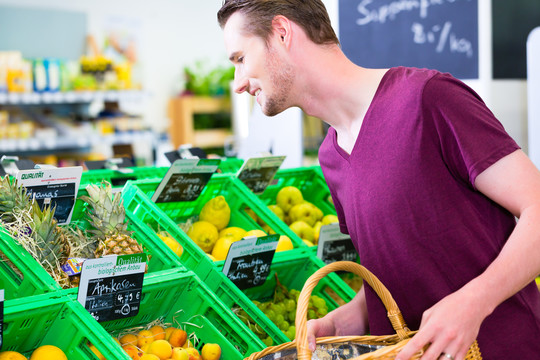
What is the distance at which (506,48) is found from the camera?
348cm

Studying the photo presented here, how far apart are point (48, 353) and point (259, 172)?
1311mm

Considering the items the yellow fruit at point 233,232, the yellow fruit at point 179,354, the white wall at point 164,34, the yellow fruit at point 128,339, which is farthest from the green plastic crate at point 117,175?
the white wall at point 164,34

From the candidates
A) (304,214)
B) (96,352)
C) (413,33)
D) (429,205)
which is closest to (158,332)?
(96,352)

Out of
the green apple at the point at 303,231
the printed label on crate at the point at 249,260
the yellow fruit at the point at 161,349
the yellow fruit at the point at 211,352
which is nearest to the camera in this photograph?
the yellow fruit at the point at 161,349

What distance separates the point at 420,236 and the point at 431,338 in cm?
28

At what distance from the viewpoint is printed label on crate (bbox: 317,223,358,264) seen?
2316 mm

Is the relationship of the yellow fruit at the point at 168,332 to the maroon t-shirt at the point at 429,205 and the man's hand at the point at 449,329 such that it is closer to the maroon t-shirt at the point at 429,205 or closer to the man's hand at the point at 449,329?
the maroon t-shirt at the point at 429,205

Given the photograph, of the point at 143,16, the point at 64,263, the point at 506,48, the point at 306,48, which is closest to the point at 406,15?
the point at 506,48

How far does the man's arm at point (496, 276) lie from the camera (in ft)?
3.65

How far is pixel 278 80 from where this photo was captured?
1.46 meters

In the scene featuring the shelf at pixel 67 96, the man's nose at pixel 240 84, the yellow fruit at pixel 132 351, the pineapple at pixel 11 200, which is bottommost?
the yellow fruit at pixel 132 351

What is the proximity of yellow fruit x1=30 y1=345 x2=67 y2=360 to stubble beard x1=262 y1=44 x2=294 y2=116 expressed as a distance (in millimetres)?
725

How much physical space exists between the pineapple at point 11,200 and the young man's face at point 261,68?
2.27 ft

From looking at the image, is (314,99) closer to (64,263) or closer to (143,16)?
(64,263)
